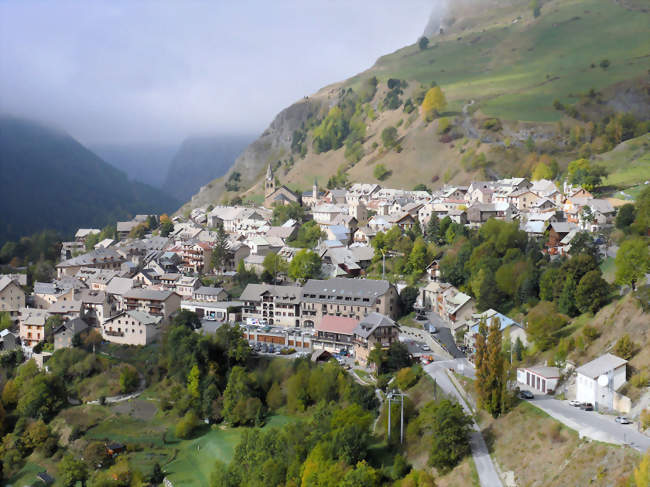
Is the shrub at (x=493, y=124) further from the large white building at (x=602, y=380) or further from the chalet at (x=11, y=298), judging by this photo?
the large white building at (x=602, y=380)

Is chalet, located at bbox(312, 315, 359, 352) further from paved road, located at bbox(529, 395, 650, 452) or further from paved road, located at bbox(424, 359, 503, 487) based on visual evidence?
paved road, located at bbox(529, 395, 650, 452)

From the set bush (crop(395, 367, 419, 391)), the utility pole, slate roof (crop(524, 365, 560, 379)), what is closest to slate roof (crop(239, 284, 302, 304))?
bush (crop(395, 367, 419, 391))

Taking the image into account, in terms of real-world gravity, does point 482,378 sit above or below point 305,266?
below

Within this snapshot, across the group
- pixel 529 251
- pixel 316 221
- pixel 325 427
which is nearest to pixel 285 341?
pixel 325 427

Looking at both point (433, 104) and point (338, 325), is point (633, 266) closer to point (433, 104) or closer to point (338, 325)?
point (338, 325)

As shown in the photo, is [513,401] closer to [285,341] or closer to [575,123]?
[285,341]

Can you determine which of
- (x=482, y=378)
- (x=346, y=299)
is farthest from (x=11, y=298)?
(x=482, y=378)

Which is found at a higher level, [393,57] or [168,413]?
[393,57]
